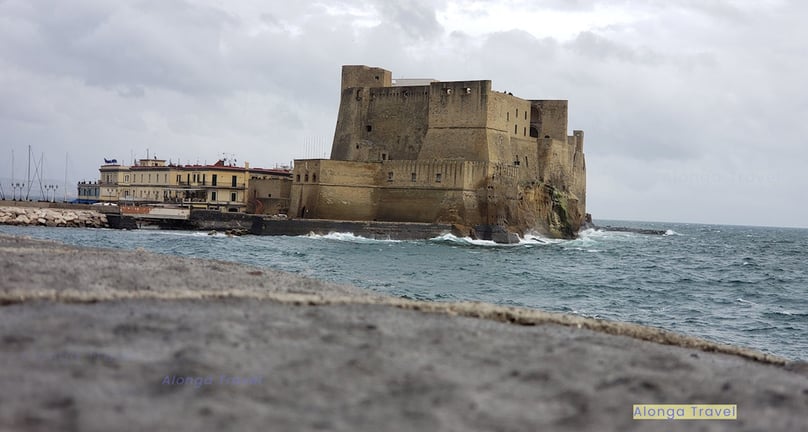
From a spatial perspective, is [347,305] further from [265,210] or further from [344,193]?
[265,210]

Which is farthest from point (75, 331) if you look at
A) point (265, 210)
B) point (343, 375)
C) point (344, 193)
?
point (265, 210)

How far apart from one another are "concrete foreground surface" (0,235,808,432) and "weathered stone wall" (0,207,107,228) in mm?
42556

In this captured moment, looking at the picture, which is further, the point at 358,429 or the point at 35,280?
the point at 35,280

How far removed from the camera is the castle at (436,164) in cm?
4469

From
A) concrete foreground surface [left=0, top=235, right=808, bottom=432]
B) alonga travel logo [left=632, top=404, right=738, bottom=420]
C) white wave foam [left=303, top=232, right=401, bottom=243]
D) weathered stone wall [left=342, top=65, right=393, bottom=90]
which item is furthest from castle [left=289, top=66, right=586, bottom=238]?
alonga travel logo [left=632, top=404, right=738, bottom=420]

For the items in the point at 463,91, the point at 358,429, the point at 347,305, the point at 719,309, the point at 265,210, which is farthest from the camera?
the point at 265,210

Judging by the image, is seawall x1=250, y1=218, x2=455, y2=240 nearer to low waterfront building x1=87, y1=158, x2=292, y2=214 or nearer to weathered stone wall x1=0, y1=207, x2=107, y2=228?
low waterfront building x1=87, y1=158, x2=292, y2=214

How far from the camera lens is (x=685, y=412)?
6191 mm

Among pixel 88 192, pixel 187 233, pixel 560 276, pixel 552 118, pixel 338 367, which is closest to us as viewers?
pixel 338 367

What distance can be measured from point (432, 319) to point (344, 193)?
1502 inches

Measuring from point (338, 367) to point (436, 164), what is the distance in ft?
127

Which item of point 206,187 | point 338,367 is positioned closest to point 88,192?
point 206,187

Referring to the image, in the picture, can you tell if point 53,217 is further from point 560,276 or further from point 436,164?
point 560,276

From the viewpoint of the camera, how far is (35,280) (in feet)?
31.6
